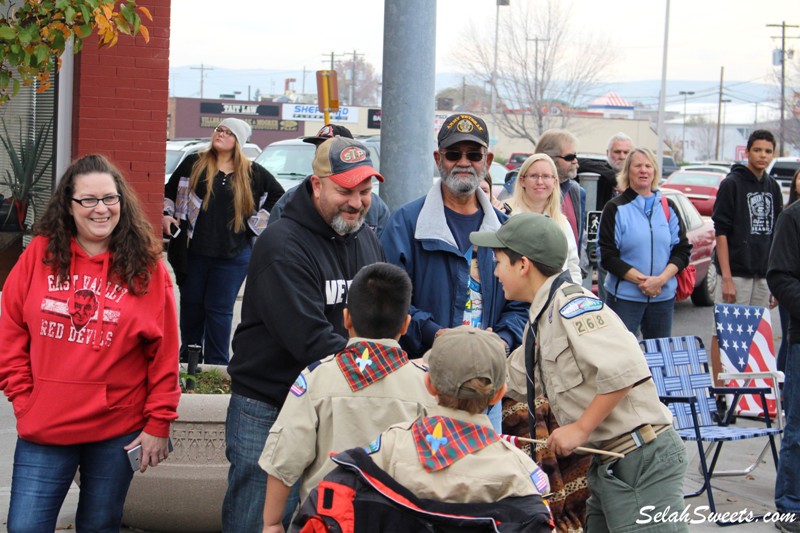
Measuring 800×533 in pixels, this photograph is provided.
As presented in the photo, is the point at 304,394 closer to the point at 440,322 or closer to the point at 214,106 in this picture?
the point at 440,322

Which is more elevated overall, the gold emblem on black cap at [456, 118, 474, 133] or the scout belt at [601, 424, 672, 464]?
the gold emblem on black cap at [456, 118, 474, 133]

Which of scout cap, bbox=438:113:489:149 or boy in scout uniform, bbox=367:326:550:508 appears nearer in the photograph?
boy in scout uniform, bbox=367:326:550:508

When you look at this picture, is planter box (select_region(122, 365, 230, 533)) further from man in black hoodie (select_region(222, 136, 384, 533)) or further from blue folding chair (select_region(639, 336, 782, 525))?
blue folding chair (select_region(639, 336, 782, 525))

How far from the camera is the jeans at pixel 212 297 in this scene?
7840 mm

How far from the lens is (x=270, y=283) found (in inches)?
155

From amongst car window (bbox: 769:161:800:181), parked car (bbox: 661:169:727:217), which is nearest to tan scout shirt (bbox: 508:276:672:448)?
parked car (bbox: 661:169:727:217)

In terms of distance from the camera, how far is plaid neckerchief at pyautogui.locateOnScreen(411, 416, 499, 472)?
300 centimetres

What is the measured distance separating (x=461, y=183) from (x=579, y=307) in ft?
3.72

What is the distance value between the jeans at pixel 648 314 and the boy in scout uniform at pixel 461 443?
516cm

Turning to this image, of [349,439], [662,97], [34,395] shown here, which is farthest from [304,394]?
[662,97]

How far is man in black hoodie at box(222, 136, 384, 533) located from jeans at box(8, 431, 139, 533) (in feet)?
1.43

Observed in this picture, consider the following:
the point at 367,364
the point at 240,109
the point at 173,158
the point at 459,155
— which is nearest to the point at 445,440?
the point at 367,364

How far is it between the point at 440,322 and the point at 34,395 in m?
1.79
